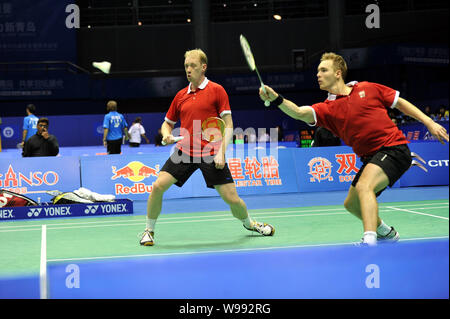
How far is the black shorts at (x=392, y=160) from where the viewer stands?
4.23 m

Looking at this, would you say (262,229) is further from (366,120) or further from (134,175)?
(134,175)

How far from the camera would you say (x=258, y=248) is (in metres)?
5.32

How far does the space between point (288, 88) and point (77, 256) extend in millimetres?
21390

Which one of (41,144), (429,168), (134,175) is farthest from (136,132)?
(429,168)

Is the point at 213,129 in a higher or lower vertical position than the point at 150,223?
higher

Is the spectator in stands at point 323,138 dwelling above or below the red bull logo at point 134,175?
above

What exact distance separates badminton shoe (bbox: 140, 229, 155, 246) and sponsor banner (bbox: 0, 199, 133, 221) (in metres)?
2.73

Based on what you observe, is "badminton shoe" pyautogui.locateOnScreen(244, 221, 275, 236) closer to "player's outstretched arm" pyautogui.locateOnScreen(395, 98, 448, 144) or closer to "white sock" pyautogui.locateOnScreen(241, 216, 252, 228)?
"white sock" pyautogui.locateOnScreen(241, 216, 252, 228)

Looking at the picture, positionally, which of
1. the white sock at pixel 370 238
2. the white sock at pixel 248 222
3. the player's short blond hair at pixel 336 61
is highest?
the player's short blond hair at pixel 336 61

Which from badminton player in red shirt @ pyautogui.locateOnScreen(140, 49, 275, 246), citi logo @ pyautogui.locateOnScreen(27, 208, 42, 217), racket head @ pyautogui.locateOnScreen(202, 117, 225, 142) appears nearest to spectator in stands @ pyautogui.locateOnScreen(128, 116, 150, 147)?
citi logo @ pyautogui.locateOnScreen(27, 208, 42, 217)

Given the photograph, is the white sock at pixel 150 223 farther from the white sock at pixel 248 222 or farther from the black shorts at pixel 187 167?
the white sock at pixel 248 222

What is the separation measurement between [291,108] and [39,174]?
20.2 ft

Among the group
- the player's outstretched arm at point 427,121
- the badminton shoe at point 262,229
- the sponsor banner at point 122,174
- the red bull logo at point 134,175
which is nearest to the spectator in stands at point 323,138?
the sponsor banner at point 122,174

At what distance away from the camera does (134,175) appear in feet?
31.4
